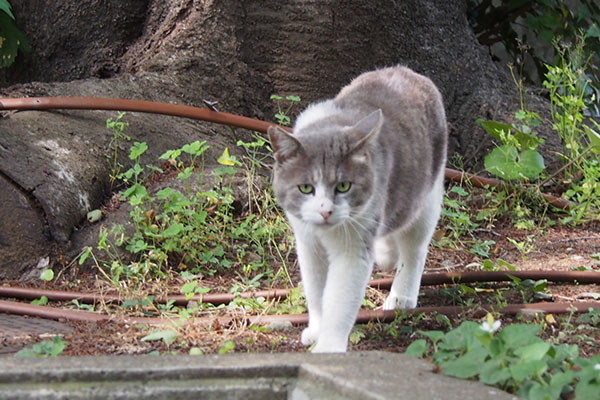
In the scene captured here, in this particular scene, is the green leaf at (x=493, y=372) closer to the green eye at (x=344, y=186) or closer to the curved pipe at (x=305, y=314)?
the green eye at (x=344, y=186)

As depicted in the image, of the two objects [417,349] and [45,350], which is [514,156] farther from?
[45,350]

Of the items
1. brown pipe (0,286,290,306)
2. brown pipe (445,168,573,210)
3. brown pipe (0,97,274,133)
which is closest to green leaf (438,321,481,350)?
brown pipe (0,286,290,306)

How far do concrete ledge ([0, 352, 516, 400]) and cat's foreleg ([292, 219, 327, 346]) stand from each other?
0.84 metres

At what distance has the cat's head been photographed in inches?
106

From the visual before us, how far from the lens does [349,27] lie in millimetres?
4898

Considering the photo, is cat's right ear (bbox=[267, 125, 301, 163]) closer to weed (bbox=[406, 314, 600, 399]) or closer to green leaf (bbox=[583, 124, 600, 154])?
weed (bbox=[406, 314, 600, 399])

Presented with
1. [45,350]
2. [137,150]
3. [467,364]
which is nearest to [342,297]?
[467,364]

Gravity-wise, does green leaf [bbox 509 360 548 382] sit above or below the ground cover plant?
above

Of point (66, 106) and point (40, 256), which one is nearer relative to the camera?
point (40, 256)

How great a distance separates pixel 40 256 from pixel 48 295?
14.2 inches

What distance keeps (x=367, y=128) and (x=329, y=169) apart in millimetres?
227

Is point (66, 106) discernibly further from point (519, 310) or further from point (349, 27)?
point (519, 310)

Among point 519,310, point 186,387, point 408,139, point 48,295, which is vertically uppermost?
point 408,139

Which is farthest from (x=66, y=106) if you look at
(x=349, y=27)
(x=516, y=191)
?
(x=516, y=191)
